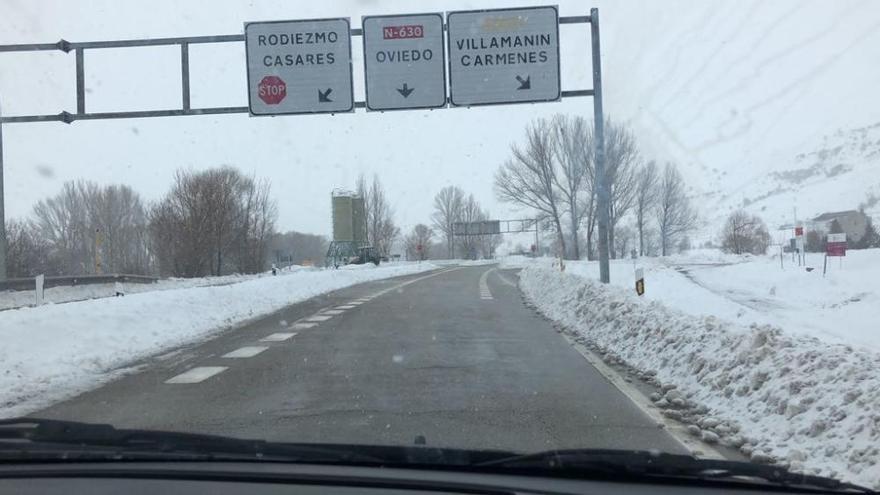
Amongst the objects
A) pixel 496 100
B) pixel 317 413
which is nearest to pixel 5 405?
pixel 317 413

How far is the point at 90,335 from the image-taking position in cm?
1105

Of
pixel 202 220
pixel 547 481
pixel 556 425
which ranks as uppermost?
pixel 202 220

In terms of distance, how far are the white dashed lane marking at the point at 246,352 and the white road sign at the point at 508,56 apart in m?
6.73

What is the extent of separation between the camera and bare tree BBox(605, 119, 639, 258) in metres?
53.0

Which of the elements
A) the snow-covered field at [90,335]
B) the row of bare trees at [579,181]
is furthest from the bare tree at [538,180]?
the snow-covered field at [90,335]

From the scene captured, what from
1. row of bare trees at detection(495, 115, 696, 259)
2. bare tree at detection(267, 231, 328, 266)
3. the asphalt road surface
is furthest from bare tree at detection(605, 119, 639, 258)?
bare tree at detection(267, 231, 328, 266)

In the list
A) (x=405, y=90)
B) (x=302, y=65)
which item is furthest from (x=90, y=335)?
(x=405, y=90)

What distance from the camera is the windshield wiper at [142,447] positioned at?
3193 millimetres

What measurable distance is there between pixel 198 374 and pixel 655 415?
5372 millimetres

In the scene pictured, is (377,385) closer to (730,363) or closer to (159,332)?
(730,363)

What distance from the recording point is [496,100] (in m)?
14.8

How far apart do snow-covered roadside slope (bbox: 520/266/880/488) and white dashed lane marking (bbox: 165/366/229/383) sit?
5.07 metres

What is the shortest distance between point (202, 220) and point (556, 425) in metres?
43.0

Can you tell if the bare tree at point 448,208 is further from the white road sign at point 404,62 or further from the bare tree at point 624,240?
the white road sign at point 404,62
